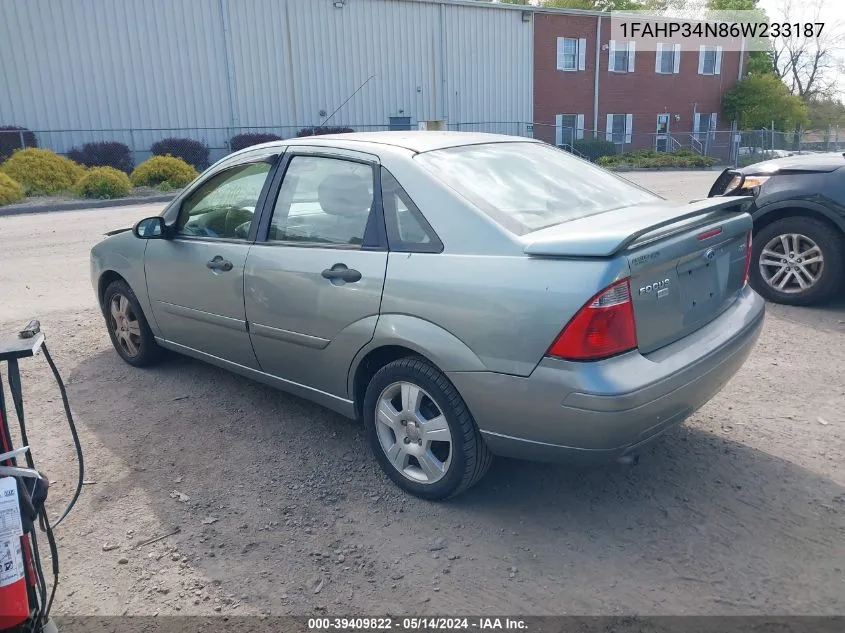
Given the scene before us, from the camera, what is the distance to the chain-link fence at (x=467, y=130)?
21.7 metres

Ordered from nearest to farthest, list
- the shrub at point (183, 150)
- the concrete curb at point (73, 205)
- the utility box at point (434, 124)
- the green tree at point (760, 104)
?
the concrete curb at point (73, 205)
the utility box at point (434, 124)
the shrub at point (183, 150)
the green tree at point (760, 104)

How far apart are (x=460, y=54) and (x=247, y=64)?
929 cm

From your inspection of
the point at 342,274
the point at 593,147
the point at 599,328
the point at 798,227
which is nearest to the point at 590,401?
the point at 599,328

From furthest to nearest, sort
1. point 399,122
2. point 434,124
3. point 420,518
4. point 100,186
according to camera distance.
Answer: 1. point 399,122
2. point 100,186
3. point 434,124
4. point 420,518

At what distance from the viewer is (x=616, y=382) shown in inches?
105

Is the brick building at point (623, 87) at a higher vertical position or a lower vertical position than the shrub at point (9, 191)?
higher

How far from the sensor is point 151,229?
4.52 meters

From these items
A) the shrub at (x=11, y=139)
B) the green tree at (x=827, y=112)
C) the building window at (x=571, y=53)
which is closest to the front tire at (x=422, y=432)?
the shrub at (x=11, y=139)

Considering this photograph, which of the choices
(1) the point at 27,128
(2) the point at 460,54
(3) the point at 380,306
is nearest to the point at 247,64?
(1) the point at 27,128

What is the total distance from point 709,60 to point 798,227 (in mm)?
36228

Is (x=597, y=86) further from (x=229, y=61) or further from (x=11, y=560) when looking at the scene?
(x=11, y=560)

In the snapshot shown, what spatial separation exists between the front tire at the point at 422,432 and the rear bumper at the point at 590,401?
115mm

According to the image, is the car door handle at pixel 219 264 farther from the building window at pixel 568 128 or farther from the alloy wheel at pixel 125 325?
the building window at pixel 568 128

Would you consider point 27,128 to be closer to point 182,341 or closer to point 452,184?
point 182,341
